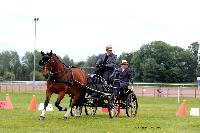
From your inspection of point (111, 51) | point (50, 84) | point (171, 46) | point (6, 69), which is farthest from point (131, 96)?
point (6, 69)

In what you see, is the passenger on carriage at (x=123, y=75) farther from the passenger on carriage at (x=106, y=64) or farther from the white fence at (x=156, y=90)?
the white fence at (x=156, y=90)

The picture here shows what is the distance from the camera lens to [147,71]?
402 ft

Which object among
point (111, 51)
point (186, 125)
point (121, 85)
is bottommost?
point (186, 125)

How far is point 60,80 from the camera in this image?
15.7 meters

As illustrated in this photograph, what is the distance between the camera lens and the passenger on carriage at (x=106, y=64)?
17312mm

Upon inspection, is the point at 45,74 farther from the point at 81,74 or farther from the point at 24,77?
the point at 24,77

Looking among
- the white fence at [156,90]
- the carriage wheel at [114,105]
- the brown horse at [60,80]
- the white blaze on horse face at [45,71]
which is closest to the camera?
the white blaze on horse face at [45,71]

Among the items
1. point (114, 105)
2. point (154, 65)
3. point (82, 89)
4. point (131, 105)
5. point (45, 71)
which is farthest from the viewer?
point (154, 65)

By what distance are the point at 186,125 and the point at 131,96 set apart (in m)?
4.13

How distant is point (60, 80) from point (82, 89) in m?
1.37

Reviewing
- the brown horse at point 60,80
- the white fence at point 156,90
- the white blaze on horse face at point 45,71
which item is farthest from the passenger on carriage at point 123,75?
the white fence at point 156,90

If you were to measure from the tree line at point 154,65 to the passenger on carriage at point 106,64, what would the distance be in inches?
3730

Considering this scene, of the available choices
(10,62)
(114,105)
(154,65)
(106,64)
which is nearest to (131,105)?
(114,105)

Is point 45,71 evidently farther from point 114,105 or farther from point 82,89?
point 114,105
